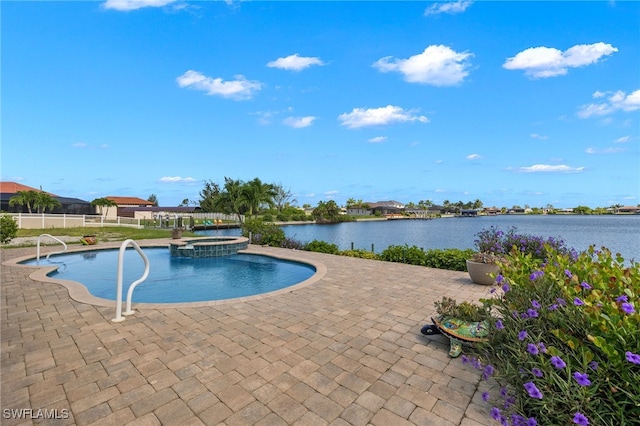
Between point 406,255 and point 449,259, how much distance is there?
4.33 ft

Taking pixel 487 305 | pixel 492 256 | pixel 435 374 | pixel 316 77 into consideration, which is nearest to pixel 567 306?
pixel 487 305

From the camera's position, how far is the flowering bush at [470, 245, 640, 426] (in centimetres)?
167

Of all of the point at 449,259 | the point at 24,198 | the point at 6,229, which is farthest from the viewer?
the point at 24,198

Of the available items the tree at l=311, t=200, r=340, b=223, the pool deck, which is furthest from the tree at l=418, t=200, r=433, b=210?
the pool deck

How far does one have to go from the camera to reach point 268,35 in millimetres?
12469

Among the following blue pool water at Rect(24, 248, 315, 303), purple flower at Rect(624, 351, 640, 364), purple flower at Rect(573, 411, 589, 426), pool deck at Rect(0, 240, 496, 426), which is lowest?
blue pool water at Rect(24, 248, 315, 303)

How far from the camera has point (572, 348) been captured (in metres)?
1.79

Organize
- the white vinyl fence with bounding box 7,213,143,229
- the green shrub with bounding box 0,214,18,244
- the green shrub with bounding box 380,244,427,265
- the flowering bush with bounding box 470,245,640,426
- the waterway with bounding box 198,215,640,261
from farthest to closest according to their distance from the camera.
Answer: the white vinyl fence with bounding box 7,213,143,229 → the waterway with bounding box 198,215,640,261 → the green shrub with bounding box 0,214,18,244 → the green shrub with bounding box 380,244,427,265 → the flowering bush with bounding box 470,245,640,426

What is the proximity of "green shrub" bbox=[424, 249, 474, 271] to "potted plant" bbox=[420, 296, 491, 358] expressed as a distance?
5021 millimetres

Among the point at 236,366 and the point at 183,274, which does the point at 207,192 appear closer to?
the point at 183,274

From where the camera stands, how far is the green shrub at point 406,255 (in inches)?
351

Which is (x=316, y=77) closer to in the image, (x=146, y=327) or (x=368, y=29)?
(x=368, y=29)

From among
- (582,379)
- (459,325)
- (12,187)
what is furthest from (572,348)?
(12,187)

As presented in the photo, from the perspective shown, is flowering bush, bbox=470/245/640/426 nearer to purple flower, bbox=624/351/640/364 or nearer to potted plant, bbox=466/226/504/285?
purple flower, bbox=624/351/640/364
